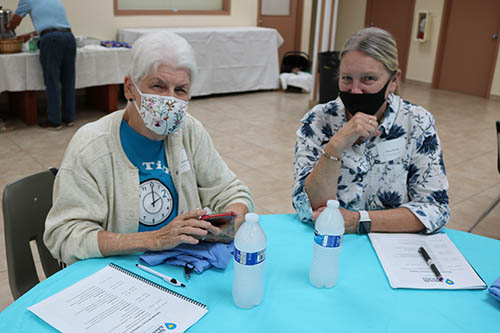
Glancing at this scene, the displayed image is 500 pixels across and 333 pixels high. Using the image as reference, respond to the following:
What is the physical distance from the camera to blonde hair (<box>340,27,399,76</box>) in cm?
169

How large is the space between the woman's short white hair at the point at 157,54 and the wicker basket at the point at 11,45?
14.1ft

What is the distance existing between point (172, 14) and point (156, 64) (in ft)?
21.9

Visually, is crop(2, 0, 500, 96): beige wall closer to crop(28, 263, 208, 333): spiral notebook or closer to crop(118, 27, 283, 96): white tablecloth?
crop(118, 27, 283, 96): white tablecloth

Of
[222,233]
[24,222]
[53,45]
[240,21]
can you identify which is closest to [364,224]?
[222,233]

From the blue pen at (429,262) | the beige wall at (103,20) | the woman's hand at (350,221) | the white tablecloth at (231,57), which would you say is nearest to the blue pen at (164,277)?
the woman's hand at (350,221)

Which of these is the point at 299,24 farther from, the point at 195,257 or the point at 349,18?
the point at 195,257

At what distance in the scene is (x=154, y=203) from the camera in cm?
164

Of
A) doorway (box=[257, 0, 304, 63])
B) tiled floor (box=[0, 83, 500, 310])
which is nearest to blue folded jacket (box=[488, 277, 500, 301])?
tiled floor (box=[0, 83, 500, 310])

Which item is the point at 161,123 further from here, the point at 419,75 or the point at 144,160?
the point at 419,75

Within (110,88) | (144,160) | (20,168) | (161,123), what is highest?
(161,123)

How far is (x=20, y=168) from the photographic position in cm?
425

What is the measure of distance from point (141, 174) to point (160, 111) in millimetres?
237

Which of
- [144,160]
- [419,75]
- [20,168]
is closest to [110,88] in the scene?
[20,168]

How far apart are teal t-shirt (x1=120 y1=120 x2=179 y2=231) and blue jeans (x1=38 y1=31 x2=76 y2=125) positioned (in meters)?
4.09
